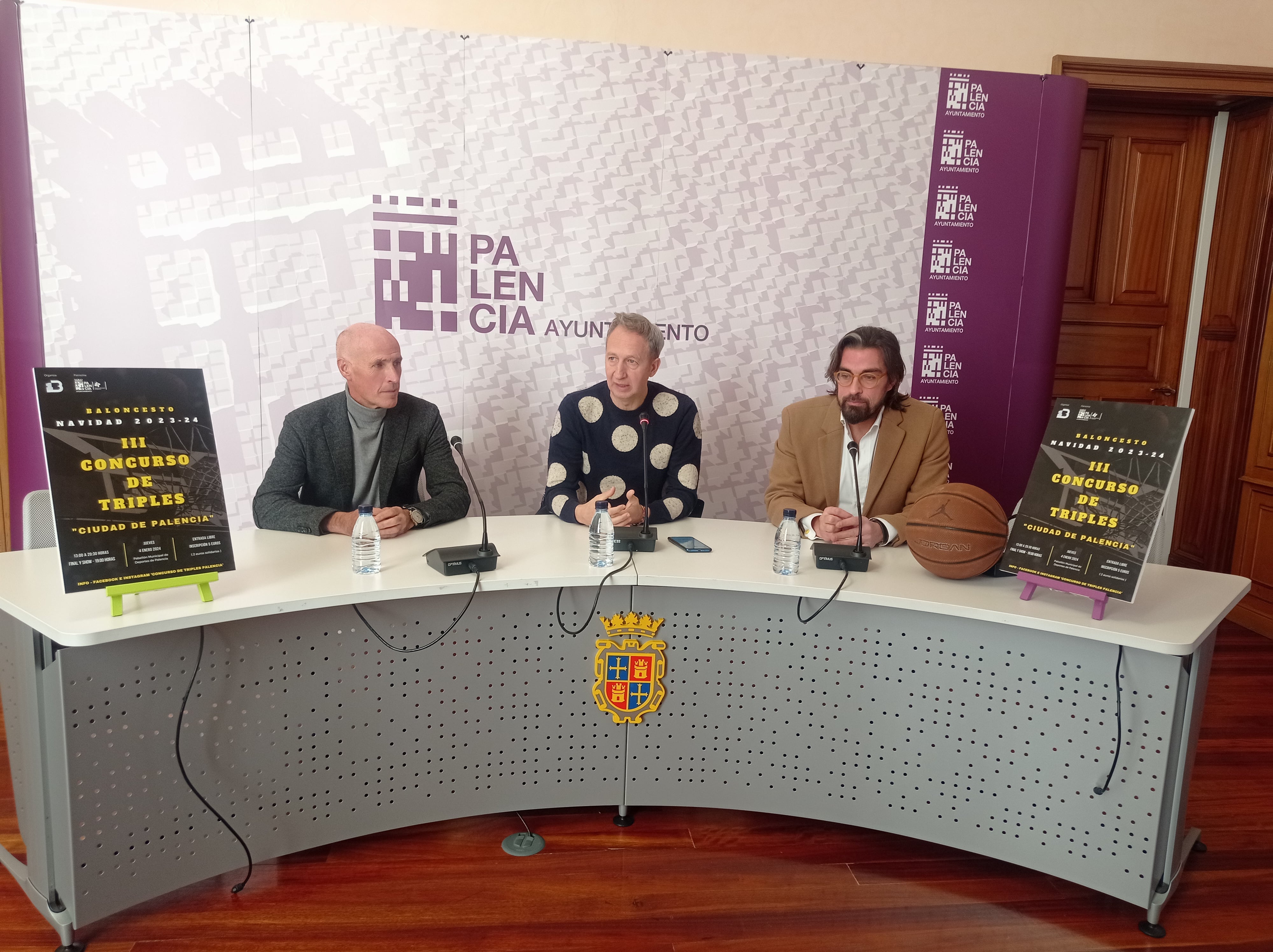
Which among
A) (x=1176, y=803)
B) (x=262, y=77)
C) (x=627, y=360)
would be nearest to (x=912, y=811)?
(x=1176, y=803)

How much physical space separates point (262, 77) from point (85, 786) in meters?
2.63

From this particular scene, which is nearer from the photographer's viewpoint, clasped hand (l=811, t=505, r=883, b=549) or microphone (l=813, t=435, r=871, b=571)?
microphone (l=813, t=435, r=871, b=571)

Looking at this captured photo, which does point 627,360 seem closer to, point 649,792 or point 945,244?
point 649,792

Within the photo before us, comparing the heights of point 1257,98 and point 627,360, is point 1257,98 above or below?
above

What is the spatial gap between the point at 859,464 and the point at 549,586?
3.89ft

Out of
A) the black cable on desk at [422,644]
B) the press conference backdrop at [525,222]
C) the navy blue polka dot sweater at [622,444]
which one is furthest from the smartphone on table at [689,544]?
the press conference backdrop at [525,222]

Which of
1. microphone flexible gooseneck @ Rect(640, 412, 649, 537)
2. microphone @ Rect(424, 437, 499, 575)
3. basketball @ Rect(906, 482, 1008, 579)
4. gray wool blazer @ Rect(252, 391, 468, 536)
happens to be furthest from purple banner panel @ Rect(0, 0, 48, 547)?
basketball @ Rect(906, 482, 1008, 579)

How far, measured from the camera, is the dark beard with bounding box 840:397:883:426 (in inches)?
102

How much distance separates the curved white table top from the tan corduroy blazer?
36 cm

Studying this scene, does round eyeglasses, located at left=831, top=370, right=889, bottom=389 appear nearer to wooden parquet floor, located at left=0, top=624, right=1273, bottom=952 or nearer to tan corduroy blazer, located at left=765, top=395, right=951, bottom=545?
tan corduroy blazer, located at left=765, top=395, right=951, bottom=545

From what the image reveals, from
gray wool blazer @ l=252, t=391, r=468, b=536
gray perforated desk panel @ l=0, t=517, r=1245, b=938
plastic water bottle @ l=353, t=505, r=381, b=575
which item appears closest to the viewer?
gray perforated desk panel @ l=0, t=517, r=1245, b=938

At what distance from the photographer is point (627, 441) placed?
2.88 metres

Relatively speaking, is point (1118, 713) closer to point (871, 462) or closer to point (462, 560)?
point (871, 462)

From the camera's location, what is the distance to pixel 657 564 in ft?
6.96
